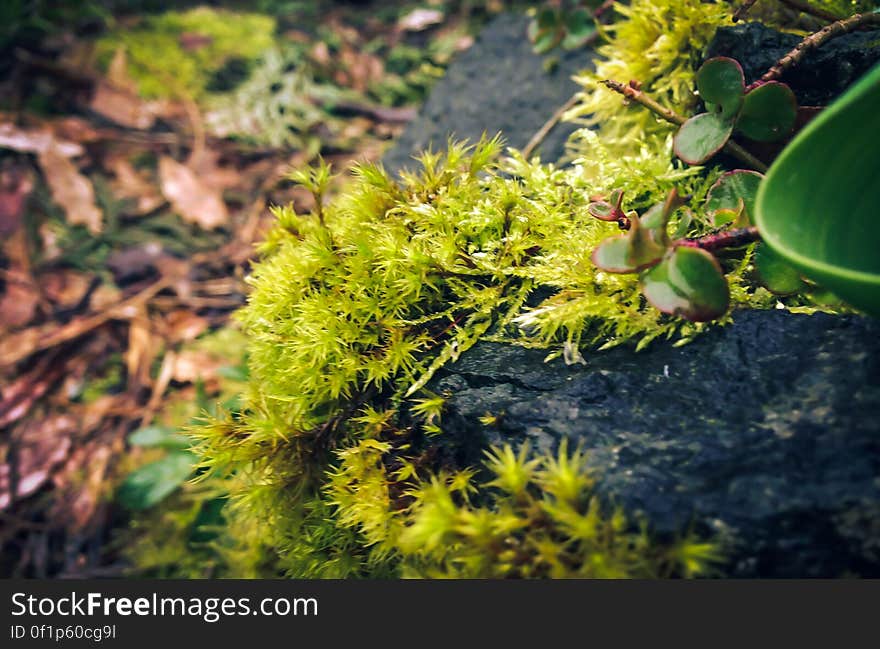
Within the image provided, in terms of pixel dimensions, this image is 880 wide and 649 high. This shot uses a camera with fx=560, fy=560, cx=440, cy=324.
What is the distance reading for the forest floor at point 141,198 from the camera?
91.5 inches

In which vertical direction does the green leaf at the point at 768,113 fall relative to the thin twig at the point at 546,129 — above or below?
above

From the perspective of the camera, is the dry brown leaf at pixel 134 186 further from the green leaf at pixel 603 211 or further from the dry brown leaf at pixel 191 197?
the green leaf at pixel 603 211

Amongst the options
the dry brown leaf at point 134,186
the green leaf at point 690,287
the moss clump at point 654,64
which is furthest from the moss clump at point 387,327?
the dry brown leaf at point 134,186

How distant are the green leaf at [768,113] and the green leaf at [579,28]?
0.96 m

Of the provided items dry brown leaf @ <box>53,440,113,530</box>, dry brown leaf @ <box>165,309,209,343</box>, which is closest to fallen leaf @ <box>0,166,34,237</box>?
dry brown leaf @ <box>165,309,209,343</box>

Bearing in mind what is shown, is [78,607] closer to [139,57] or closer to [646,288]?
[646,288]

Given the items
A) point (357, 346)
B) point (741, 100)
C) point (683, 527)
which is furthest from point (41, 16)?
point (683, 527)

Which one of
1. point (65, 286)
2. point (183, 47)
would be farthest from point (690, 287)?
point (183, 47)

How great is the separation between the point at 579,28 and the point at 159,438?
227 centimetres

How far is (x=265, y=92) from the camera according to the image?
3.56m

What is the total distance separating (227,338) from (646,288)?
211cm

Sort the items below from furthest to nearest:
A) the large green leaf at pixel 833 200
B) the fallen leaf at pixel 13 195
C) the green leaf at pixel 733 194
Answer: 1. the fallen leaf at pixel 13 195
2. the green leaf at pixel 733 194
3. the large green leaf at pixel 833 200

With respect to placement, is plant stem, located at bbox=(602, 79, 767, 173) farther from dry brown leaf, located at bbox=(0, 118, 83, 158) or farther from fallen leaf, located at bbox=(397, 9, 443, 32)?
dry brown leaf, located at bbox=(0, 118, 83, 158)

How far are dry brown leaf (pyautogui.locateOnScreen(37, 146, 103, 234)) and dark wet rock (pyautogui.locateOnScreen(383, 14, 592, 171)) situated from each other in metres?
1.80
